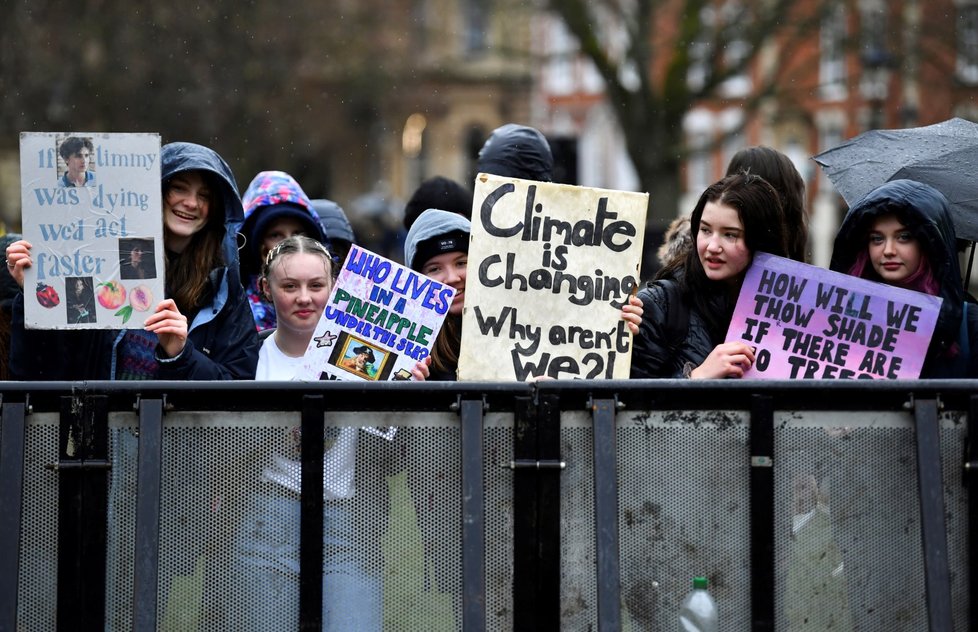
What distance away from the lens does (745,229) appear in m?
4.76

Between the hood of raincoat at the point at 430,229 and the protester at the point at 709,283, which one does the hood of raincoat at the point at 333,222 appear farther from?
the protester at the point at 709,283

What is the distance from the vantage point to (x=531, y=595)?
364 centimetres

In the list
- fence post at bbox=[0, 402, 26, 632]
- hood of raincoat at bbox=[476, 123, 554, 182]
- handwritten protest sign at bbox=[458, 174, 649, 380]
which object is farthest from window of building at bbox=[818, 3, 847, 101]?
fence post at bbox=[0, 402, 26, 632]

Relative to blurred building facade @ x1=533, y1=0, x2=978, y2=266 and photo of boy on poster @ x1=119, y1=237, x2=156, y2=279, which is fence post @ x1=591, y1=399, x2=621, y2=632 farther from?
blurred building facade @ x1=533, y1=0, x2=978, y2=266

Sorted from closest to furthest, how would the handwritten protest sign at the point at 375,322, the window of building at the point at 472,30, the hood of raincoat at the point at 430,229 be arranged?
the handwritten protest sign at the point at 375,322
the hood of raincoat at the point at 430,229
the window of building at the point at 472,30

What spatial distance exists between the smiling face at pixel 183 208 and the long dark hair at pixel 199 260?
23 mm

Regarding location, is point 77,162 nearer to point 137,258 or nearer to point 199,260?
point 137,258

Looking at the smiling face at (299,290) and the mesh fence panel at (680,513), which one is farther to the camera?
the smiling face at (299,290)

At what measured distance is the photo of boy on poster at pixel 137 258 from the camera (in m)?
4.29

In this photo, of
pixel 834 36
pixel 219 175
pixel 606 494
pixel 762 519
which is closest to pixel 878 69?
pixel 834 36

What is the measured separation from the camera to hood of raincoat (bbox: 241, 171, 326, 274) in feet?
20.6

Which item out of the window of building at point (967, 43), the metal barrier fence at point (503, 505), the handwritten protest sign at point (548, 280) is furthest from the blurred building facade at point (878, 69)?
the metal barrier fence at point (503, 505)

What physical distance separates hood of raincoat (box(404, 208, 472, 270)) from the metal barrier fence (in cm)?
170

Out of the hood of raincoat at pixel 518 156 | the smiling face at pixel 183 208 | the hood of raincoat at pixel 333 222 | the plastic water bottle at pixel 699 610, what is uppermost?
the hood of raincoat at pixel 518 156
